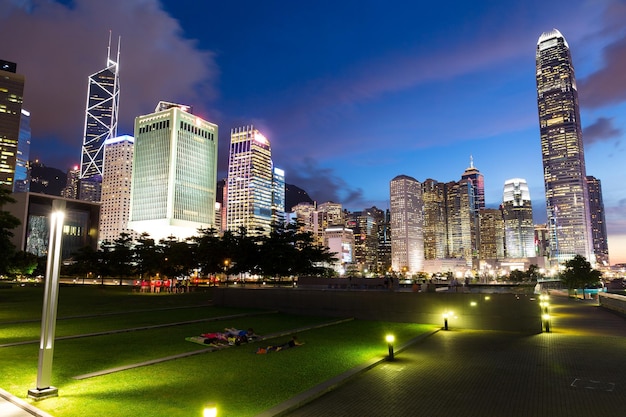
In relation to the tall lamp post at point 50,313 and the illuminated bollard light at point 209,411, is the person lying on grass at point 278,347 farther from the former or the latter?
the illuminated bollard light at point 209,411

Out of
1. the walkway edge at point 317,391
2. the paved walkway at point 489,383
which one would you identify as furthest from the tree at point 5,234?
the paved walkway at point 489,383

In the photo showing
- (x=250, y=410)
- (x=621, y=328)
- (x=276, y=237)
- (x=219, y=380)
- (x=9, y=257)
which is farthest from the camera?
(x=276, y=237)

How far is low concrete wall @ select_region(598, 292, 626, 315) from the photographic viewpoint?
1075 inches

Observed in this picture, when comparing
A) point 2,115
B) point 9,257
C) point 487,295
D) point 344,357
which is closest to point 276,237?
point 9,257

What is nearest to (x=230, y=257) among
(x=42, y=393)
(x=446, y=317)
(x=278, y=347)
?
(x=446, y=317)

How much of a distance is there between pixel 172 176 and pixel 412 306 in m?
153

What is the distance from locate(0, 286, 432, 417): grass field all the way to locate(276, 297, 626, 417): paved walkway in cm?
120

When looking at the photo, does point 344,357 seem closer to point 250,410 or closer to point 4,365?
point 250,410

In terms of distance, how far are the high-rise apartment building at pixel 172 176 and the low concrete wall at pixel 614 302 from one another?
486 feet

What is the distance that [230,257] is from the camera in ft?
201

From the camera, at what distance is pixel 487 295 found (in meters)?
20.6

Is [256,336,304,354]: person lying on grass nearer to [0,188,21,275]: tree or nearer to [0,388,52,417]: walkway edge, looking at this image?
[0,388,52,417]: walkway edge

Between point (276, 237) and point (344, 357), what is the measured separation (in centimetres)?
4391

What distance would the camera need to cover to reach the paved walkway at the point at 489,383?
8.08 metres
